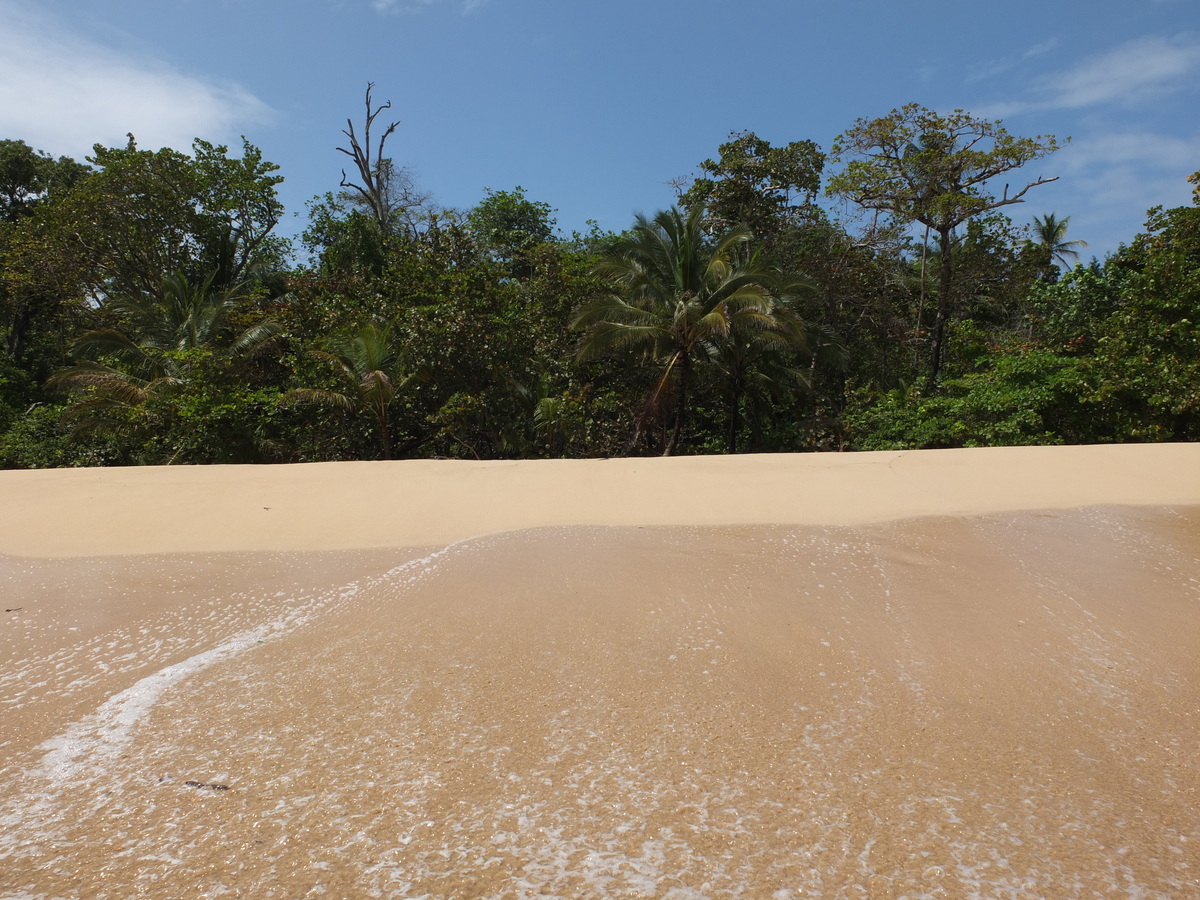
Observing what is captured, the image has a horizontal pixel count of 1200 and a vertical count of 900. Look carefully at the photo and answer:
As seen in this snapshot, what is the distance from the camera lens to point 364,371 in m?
14.1

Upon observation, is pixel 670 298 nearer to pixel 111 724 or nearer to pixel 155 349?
pixel 155 349

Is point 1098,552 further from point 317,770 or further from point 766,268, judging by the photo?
point 766,268

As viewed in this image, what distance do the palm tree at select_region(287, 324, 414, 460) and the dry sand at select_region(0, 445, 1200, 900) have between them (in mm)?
A: 8775

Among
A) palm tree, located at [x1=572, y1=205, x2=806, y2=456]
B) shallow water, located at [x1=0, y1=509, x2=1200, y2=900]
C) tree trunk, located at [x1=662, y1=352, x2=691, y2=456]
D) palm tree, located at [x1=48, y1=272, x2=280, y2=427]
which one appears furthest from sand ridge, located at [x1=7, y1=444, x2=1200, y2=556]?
palm tree, located at [x1=48, y1=272, x2=280, y2=427]

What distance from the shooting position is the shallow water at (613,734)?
1.74 m

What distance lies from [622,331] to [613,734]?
12.3 m

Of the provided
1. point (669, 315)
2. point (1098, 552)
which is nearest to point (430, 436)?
point (669, 315)

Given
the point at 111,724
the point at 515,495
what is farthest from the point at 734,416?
the point at 111,724

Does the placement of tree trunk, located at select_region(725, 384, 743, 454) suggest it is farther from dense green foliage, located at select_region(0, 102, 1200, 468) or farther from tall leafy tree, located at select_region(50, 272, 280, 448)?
tall leafy tree, located at select_region(50, 272, 280, 448)

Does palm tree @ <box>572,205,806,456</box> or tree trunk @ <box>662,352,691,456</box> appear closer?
palm tree @ <box>572,205,806,456</box>

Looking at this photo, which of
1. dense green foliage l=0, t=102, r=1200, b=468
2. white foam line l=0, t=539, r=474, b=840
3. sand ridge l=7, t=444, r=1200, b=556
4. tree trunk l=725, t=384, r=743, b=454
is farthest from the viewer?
tree trunk l=725, t=384, r=743, b=454

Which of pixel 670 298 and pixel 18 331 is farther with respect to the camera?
pixel 18 331

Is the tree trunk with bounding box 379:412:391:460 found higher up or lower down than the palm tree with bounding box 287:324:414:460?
lower down

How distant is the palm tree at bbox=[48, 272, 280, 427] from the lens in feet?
46.9
